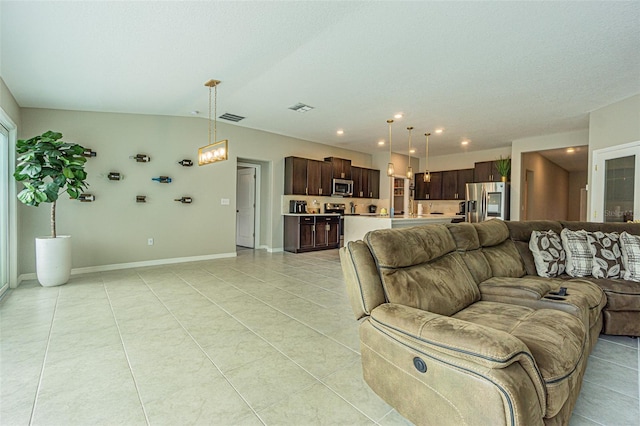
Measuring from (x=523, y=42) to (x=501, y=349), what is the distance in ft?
10.5

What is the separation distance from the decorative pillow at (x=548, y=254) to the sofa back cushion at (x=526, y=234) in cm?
6

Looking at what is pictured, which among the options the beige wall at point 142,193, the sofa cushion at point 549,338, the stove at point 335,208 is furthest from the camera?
the stove at point 335,208

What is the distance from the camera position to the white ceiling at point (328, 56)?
2588 millimetres

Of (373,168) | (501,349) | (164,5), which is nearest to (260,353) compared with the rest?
(501,349)

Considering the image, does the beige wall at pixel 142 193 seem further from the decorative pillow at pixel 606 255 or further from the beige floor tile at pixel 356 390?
the decorative pillow at pixel 606 255

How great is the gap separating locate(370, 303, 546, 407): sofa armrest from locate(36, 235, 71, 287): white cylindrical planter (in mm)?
4705

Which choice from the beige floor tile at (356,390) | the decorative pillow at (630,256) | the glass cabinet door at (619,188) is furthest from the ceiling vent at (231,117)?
the glass cabinet door at (619,188)

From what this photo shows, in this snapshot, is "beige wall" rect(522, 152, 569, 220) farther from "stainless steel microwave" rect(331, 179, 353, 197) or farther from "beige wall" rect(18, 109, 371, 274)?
"beige wall" rect(18, 109, 371, 274)

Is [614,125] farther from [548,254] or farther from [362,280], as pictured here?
[362,280]

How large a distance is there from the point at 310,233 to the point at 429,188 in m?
4.63

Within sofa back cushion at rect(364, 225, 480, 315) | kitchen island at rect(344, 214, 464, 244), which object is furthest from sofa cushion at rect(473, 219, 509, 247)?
kitchen island at rect(344, 214, 464, 244)

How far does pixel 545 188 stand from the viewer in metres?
8.86

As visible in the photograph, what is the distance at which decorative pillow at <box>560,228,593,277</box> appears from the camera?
2939 millimetres

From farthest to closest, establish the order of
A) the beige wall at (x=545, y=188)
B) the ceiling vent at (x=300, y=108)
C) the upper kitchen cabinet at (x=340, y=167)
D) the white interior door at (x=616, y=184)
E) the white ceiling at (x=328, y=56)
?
the upper kitchen cabinet at (x=340, y=167) < the beige wall at (x=545, y=188) < the ceiling vent at (x=300, y=108) < the white interior door at (x=616, y=184) < the white ceiling at (x=328, y=56)
